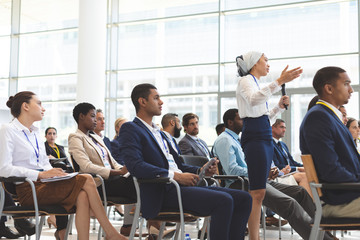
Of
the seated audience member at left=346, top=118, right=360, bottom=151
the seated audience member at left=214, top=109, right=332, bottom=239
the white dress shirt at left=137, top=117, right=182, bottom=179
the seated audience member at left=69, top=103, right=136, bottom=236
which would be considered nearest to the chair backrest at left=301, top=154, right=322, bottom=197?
the white dress shirt at left=137, top=117, right=182, bottom=179

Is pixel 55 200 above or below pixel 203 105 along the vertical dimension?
below

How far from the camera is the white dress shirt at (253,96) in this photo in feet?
11.6

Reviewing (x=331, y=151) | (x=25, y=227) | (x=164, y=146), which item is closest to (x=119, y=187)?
(x=25, y=227)

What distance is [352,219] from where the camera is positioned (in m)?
2.50

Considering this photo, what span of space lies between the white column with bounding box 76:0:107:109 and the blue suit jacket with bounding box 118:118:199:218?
7.14 meters

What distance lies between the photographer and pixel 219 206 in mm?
2975

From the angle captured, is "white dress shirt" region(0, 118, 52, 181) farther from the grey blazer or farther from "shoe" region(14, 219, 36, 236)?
the grey blazer

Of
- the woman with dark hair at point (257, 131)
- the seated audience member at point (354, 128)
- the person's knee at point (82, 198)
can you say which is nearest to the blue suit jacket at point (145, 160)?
the person's knee at point (82, 198)

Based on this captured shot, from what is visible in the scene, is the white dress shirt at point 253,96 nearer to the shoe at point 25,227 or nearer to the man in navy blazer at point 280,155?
the man in navy blazer at point 280,155

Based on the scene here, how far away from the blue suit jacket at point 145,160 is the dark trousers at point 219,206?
0.30 ft

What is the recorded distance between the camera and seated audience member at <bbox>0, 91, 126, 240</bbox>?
11.1 ft

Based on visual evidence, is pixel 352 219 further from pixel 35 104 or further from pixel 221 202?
pixel 35 104

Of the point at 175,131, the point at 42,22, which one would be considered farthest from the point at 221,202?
the point at 42,22

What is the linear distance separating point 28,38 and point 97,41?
110 inches
